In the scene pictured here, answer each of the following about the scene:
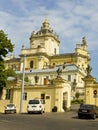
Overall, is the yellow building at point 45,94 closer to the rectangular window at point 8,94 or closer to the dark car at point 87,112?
the rectangular window at point 8,94

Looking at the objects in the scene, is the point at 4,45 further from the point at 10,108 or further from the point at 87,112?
the point at 87,112

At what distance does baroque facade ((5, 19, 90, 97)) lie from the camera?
98000 mm

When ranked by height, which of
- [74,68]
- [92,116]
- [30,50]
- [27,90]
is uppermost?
[30,50]

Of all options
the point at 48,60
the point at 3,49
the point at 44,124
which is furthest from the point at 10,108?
the point at 48,60

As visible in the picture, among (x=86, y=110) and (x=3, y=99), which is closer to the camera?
(x=86, y=110)

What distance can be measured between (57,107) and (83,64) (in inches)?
2827

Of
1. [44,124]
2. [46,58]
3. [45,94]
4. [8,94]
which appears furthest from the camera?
[46,58]

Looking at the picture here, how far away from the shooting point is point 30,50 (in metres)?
112

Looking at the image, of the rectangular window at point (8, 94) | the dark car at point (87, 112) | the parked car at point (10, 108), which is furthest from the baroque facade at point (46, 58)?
the dark car at point (87, 112)

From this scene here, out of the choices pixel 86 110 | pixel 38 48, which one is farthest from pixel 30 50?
pixel 86 110

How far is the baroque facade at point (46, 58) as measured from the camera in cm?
9800

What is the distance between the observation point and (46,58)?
112 metres

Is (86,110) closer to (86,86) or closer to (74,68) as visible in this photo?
(86,86)

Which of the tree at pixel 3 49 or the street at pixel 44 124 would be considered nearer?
the street at pixel 44 124
